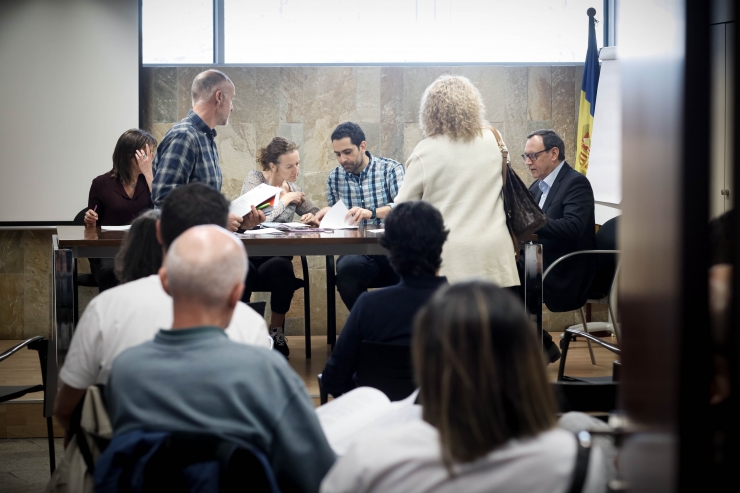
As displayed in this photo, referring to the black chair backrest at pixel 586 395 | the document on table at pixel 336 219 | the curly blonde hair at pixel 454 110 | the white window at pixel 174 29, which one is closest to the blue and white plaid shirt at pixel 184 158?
the document on table at pixel 336 219

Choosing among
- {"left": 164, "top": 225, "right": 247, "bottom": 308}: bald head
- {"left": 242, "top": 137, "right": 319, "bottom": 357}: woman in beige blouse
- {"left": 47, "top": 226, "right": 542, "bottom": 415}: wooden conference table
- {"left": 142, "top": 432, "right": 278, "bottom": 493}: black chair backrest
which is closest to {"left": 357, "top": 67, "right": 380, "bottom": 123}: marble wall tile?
{"left": 242, "top": 137, "right": 319, "bottom": 357}: woman in beige blouse

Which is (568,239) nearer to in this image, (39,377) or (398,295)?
(398,295)

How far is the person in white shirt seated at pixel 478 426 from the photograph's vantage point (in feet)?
3.46

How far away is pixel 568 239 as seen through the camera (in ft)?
13.4

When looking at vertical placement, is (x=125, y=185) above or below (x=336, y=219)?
above

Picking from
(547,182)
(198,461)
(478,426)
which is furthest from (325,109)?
(478,426)

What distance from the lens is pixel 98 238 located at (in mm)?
3338

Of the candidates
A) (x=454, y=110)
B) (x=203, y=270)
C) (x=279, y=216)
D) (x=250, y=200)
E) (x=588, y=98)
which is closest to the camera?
(x=203, y=270)

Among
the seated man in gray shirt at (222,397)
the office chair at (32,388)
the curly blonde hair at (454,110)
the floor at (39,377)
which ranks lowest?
the floor at (39,377)

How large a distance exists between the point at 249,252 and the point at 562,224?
1683mm

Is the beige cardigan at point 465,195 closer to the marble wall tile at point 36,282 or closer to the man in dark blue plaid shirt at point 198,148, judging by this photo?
the man in dark blue plaid shirt at point 198,148

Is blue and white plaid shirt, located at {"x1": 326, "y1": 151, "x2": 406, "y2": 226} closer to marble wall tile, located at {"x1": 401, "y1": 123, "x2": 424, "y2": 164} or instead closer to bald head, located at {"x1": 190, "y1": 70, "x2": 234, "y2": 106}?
marble wall tile, located at {"x1": 401, "y1": 123, "x2": 424, "y2": 164}

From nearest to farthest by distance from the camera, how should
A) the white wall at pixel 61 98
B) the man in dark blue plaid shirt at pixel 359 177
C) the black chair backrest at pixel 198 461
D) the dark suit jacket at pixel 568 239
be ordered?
the black chair backrest at pixel 198 461, the dark suit jacket at pixel 568 239, the man in dark blue plaid shirt at pixel 359 177, the white wall at pixel 61 98

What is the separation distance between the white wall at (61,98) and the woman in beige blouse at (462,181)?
306 cm
